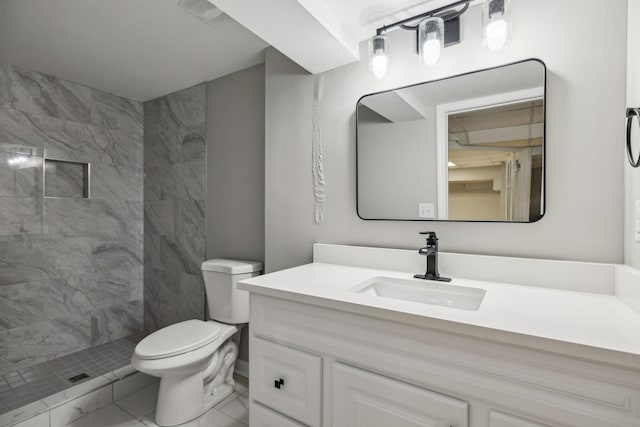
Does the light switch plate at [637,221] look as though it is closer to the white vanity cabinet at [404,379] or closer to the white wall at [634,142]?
the white wall at [634,142]

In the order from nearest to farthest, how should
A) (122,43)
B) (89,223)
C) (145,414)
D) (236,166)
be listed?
1. (145,414)
2. (122,43)
3. (236,166)
4. (89,223)

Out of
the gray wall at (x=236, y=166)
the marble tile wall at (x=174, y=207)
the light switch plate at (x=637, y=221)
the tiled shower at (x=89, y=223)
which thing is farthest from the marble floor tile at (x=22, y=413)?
the light switch plate at (x=637, y=221)

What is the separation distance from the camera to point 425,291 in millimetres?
1261

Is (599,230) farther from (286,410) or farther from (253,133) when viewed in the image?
(253,133)

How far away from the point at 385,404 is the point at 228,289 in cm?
132

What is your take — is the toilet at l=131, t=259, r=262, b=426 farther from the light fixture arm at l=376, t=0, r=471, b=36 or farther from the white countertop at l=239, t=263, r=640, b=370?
the light fixture arm at l=376, t=0, r=471, b=36

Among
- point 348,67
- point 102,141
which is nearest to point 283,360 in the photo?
point 348,67

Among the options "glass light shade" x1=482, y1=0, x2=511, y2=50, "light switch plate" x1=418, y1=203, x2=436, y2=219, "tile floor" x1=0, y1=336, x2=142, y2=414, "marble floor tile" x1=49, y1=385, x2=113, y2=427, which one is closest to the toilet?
"marble floor tile" x1=49, y1=385, x2=113, y2=427

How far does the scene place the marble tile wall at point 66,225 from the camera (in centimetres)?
214

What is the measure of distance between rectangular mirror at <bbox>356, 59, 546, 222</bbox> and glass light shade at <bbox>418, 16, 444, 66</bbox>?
125 mm

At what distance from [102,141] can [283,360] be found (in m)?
2.54

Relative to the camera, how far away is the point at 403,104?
4.89ft

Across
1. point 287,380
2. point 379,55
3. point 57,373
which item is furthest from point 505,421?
point 57,373

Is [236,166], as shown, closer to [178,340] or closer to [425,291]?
[178,340]
